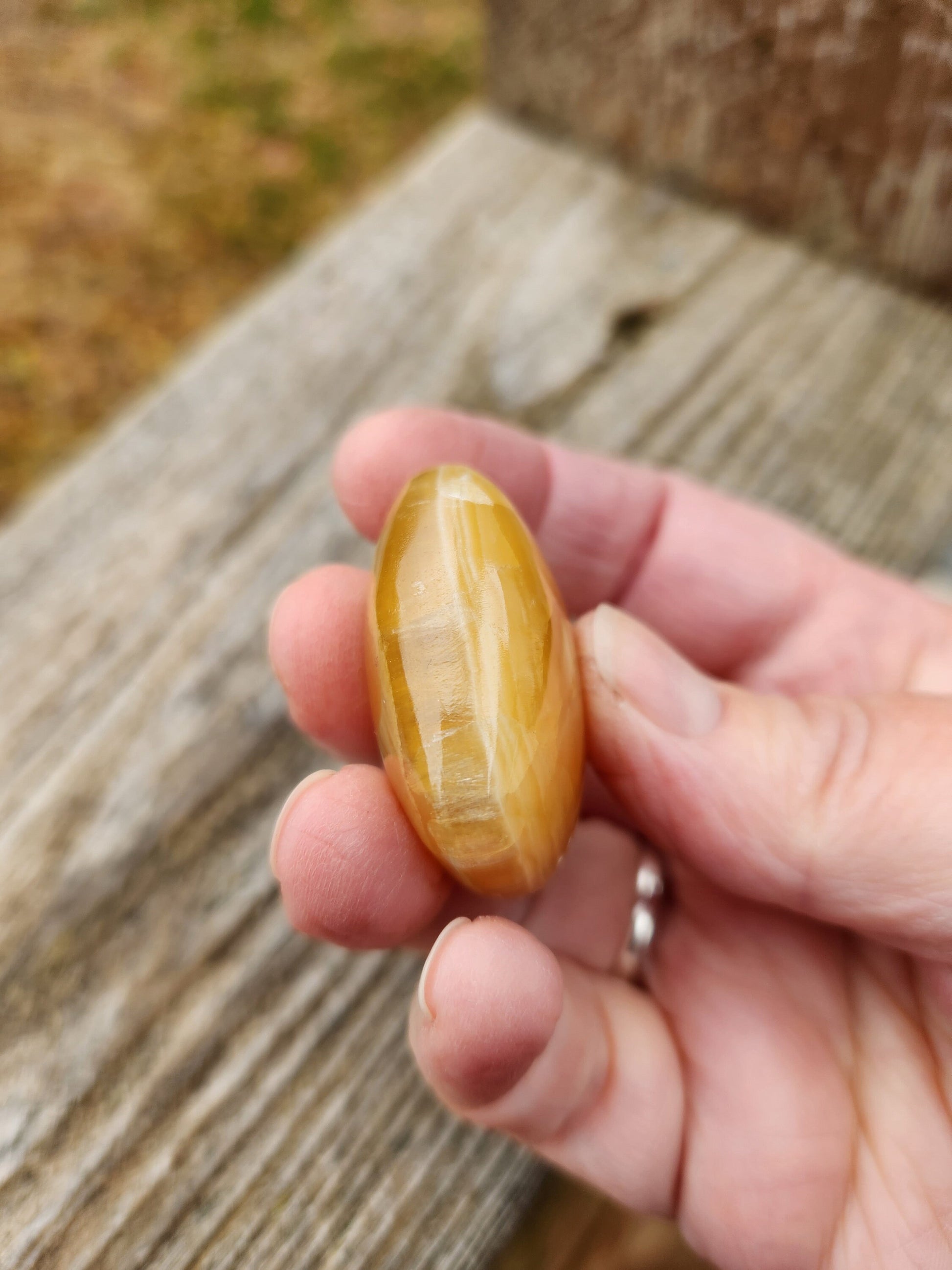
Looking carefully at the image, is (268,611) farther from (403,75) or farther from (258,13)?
(258,13)

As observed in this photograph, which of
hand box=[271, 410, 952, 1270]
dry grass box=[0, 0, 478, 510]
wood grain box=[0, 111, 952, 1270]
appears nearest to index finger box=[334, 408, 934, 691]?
hand box=[271, 410, 952, 1270]

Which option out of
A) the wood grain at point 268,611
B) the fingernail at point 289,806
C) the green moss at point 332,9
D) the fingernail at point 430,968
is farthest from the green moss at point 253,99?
the fingernail at point 430,968

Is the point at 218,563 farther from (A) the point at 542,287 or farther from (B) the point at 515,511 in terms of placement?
(A) the point at 542,287

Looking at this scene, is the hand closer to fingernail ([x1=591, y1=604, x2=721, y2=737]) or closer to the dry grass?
fingernail ([x1=591, y1=604, x2=721, y2=737])

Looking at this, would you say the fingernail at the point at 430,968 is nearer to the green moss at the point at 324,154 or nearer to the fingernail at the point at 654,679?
the fingernail at the point at 654,679

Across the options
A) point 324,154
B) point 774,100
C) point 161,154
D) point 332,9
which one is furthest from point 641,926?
point 332,9

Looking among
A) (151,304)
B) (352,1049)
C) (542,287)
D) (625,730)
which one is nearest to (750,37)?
(542,287)
